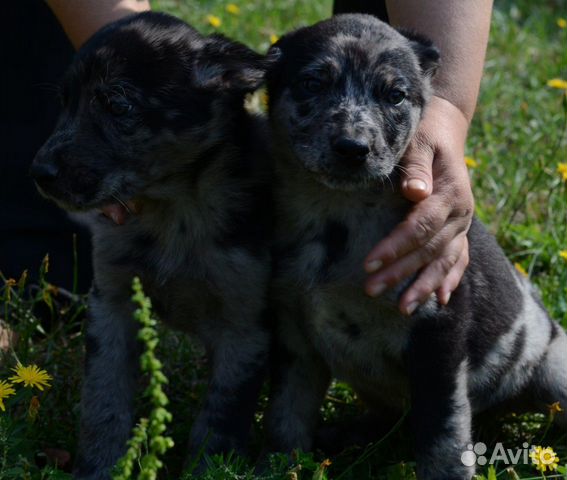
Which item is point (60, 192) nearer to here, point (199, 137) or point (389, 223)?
point (199, 137)

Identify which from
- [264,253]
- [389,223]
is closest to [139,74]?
[264,253]

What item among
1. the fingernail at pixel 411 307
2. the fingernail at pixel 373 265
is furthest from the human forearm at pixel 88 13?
the fingernail at pixel 411 307

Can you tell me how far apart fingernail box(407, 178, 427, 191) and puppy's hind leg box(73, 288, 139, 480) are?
1192 mm

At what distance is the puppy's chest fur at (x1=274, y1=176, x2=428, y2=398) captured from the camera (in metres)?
3.75

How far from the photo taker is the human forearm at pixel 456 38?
4316 millimetres

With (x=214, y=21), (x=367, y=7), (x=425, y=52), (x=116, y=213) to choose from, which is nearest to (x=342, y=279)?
(x=116, y=213)

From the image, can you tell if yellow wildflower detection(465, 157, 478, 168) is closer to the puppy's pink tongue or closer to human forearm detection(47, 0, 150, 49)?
human forearm detection(47, 0, 150, 49)

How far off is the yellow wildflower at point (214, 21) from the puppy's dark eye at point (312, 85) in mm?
3974

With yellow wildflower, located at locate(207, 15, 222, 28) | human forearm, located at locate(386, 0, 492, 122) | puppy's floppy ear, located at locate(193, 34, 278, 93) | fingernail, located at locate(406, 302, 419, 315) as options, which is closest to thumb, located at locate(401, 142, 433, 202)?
fingernail, located at locate(406, 302, 419, 315)

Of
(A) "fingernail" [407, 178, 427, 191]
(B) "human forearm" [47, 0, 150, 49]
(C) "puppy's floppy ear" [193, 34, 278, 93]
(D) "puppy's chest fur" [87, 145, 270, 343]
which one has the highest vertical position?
(C) "puppy's floppy ear" [193, 34, 278, 93]

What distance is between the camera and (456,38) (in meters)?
4.41

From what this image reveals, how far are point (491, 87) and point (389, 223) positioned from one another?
4.09 meters

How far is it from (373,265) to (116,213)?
40.7 inches

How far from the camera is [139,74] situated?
145 inches
